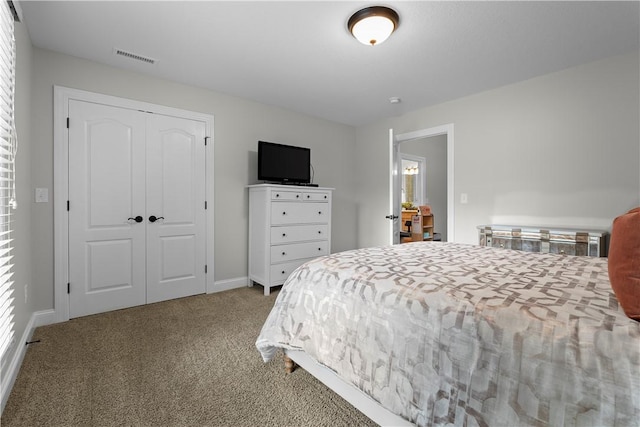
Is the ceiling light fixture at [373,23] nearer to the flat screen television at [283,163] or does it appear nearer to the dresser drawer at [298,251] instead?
the flat screen television at [283,163]

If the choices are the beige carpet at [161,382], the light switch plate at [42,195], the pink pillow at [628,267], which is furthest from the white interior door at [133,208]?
the pink pillow at [628,267]

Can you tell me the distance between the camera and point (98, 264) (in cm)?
284

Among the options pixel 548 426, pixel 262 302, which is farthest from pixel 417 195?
pixel 548 426

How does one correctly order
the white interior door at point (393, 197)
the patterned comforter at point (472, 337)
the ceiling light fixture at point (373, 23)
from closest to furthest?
the patterned comforter at point (472, 337), the ceiling light fixture at point (373, 23), the white interior door at point (393, 197)

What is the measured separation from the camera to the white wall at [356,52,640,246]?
2.62 metres

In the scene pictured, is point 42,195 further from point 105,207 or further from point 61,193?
point 105,207

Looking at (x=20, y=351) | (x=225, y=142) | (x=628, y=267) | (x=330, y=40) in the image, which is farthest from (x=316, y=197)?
(x=628, y=267)

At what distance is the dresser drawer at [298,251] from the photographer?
350cm

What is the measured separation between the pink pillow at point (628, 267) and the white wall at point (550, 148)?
2287 millimetres

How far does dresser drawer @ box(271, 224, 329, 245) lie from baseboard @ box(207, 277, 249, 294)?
71 centimetres

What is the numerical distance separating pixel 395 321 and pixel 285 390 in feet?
2.85

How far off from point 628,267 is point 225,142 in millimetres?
3551

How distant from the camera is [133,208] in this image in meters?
3.00

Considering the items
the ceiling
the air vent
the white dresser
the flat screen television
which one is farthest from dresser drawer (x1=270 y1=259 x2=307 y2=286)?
the air vent
